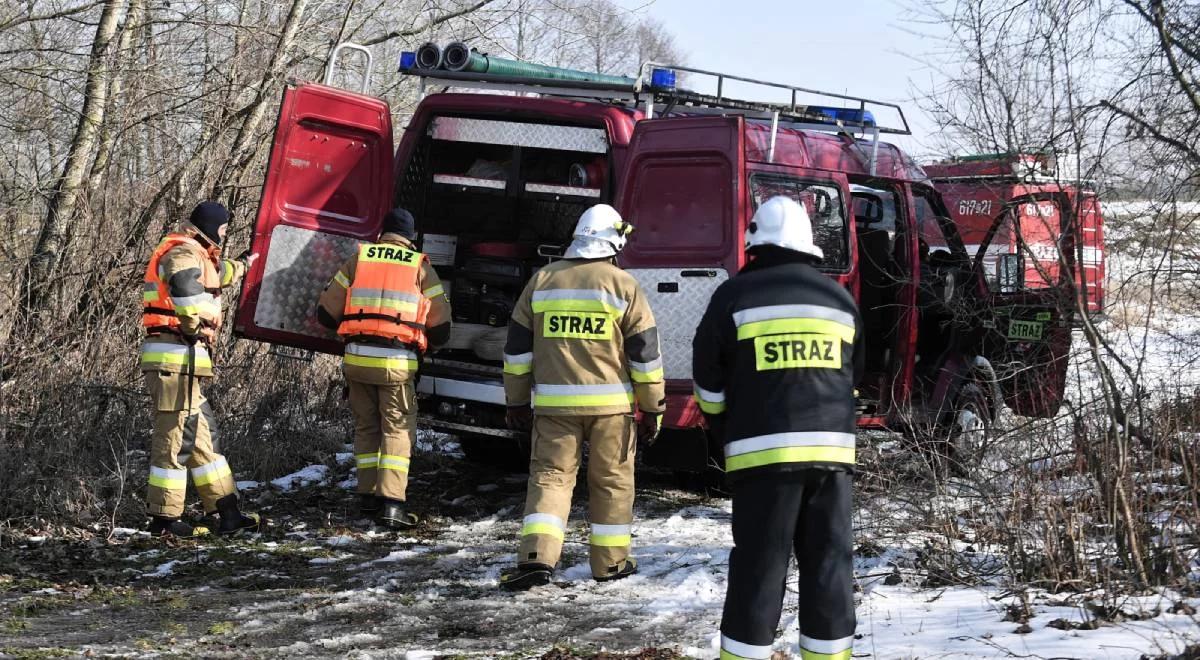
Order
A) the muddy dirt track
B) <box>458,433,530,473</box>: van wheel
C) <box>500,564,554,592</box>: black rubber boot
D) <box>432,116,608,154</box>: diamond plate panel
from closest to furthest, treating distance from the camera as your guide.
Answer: the muddy dirt track, <box>500,564,554,592</box>: black rubber boot, <box>432,116,608,154</box>: diamond plate panel, <box>458,433,530,473</box>: van wheel

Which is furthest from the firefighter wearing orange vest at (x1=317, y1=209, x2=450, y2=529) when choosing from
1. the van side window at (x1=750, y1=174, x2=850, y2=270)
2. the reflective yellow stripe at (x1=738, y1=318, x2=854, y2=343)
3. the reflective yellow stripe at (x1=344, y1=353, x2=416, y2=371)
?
the reflective yellow stripe at (x1=738, y1=318, x2=854, y2=343)

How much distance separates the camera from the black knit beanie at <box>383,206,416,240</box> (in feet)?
23.4

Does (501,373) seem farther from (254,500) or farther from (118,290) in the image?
(118,290)

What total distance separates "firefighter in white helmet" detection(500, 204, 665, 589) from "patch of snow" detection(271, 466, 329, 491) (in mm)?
2803

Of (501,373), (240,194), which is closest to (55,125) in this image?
(240,194)

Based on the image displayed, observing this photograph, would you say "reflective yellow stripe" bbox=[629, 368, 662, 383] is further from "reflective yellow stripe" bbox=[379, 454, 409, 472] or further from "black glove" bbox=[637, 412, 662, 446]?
"reflective yellow stripe" bbox=[379, 454, 409, 472]

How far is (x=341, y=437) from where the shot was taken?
941cm

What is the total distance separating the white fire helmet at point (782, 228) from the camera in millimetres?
4145

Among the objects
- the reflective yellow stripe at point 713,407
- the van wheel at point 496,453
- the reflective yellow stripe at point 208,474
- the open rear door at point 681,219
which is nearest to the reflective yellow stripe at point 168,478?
the reflective yellow stripe at point 208,474

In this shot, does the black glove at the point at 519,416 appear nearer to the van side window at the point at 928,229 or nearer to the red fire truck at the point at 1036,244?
the red fire truck at the point at 1036,244

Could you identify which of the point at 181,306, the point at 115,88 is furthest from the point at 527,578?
the point at 115,88

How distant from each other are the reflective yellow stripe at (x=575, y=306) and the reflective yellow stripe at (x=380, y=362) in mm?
1371

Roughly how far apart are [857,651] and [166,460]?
13.2ft

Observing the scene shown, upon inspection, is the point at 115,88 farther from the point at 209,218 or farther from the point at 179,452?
the point at 179,452
